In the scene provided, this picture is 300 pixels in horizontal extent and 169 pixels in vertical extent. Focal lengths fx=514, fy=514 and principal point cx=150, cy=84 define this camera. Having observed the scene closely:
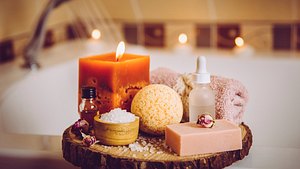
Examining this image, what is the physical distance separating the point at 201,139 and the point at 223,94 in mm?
160

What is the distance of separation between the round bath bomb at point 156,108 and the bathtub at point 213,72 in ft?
2.28

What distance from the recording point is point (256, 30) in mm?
2141

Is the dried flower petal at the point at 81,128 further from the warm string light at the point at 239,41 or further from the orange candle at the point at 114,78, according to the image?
the warm string light at the point at 239,41

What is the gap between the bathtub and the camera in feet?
5.42

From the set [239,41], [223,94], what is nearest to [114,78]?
[223,94]

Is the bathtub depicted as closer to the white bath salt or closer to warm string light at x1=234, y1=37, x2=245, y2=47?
warm string light at x1=234, y1=37, x2=245, y2=47

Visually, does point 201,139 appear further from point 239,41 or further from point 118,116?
point 239,41

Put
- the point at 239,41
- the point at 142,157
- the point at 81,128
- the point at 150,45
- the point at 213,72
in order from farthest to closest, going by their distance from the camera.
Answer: the point at 150,45, the point at 239,41, the point at 213,72, the point at 81,128, the point at 142,157

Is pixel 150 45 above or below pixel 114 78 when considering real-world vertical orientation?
above

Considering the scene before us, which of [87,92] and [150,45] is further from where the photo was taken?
[150,45]

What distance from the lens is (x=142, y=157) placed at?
833 millimetres

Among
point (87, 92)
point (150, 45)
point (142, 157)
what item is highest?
point (150, 45)

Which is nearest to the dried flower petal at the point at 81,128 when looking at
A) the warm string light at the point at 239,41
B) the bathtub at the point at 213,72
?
the bathtub at the point at 213,72

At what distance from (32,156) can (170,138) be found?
0.36 meters
